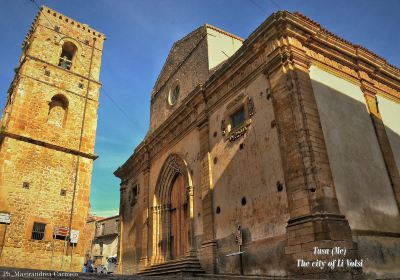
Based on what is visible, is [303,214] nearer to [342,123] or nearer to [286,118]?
[286,118]

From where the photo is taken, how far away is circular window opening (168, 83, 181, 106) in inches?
621

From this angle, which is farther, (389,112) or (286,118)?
(389,112)

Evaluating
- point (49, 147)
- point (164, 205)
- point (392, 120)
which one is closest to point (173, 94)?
point (164, 205)

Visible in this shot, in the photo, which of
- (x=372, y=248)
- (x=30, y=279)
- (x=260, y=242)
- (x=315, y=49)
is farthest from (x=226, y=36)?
(x=30, y=279)

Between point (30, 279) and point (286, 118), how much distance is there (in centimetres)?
685

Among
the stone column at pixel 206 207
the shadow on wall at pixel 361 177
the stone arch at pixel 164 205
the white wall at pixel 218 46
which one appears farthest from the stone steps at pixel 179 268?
the white wall at pixel 218 46

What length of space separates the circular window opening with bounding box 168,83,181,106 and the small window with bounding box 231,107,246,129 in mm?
5495

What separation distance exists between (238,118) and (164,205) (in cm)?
565

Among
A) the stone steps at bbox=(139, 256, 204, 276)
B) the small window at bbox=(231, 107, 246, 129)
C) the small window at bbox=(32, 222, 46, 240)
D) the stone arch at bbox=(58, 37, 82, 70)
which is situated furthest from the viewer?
the stone arch at bbox=(58, 37, 82, 70)

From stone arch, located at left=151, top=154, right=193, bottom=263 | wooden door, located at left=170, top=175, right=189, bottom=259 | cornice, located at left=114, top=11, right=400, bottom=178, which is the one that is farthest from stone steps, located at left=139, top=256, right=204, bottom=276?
cornice, located at left=114, top=11, right=400, bottom=178

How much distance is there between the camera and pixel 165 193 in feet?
46.1

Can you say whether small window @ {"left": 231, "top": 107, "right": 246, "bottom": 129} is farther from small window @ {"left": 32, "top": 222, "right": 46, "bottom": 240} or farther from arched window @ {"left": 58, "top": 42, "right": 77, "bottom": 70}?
arched window @ {"left": 58, "top": 42, "right": 77, "bottom": 70}

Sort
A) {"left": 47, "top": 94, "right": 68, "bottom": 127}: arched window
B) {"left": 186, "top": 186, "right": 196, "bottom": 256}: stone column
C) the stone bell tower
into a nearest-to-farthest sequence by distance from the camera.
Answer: {"left": 186, "top": 186, "right": 196, "bottom": 256}: stone column < the stone bell tower < {"left": 47, "top": 94, "right": 68, "bottom": 127}: arched window

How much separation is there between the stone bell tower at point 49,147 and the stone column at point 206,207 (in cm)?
762
